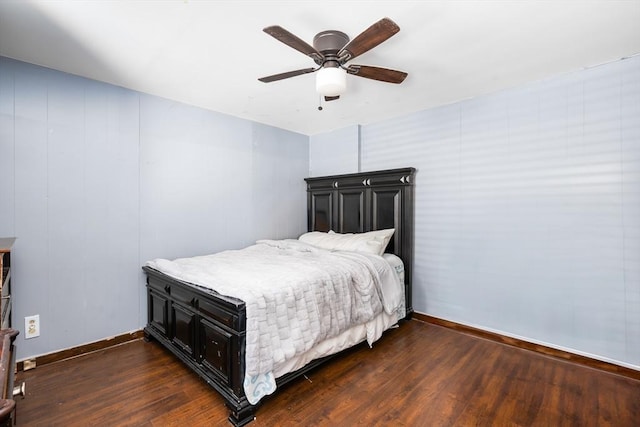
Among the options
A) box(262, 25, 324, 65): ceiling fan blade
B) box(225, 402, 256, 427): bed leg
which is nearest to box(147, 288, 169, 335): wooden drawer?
Answer: box(225, 402, 256, 427): bed leg

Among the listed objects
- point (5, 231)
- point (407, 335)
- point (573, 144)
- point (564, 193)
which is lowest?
point (407, 335)

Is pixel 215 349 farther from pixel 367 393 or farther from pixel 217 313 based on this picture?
pixel 367 393

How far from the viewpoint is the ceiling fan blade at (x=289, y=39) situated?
1466 millimetres

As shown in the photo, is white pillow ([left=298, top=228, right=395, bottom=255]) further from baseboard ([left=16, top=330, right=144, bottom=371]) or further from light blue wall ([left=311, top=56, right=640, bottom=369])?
baseboard ([left=16, top=330, right=144, bottom=371])

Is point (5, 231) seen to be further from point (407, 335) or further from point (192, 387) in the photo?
point (407, 335)

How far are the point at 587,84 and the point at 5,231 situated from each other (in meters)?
4.51

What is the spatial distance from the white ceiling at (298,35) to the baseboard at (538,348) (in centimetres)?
227

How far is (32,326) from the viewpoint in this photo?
2.22 metres

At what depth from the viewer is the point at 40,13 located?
1679 mm

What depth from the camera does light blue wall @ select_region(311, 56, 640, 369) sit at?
86.7 inches

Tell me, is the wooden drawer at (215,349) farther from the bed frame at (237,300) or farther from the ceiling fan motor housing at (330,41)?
the ceiling fan motor housing at (330,41)

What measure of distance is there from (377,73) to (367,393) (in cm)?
212

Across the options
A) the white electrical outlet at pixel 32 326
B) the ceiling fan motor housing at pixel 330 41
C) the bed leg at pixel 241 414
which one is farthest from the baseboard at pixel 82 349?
the ceiling fan motor housing at pixel 330 41

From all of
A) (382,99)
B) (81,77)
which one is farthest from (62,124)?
(382,99)
